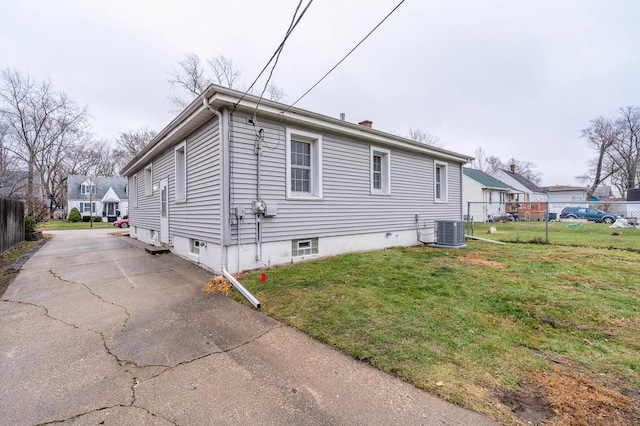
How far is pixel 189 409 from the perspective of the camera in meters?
2.02

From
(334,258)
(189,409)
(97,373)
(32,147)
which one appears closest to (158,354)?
(97,373)

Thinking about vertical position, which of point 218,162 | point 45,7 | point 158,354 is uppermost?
point 45,7

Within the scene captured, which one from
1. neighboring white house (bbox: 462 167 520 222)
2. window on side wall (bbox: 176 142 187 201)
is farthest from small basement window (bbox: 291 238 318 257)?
neighboring white house (bbox: 462 167 520 222)

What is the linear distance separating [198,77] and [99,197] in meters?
23.0

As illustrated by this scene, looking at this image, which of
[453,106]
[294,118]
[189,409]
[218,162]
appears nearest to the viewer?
[189,409]

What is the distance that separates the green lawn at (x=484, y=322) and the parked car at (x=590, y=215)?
19.7m

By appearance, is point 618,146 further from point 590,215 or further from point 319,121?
point 319,121

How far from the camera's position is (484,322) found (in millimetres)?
3412

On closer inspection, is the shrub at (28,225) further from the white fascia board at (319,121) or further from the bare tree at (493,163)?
the bare tree at (493,163)

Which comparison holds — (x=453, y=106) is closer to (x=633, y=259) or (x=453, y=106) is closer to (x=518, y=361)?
(x=633, y=259)

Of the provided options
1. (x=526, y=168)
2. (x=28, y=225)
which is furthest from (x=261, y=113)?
(x=526, y=168)

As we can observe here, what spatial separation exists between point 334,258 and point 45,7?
9683 mm

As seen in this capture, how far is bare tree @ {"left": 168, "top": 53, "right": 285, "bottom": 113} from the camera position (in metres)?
20.5

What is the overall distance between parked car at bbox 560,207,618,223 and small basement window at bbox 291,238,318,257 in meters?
24.4
